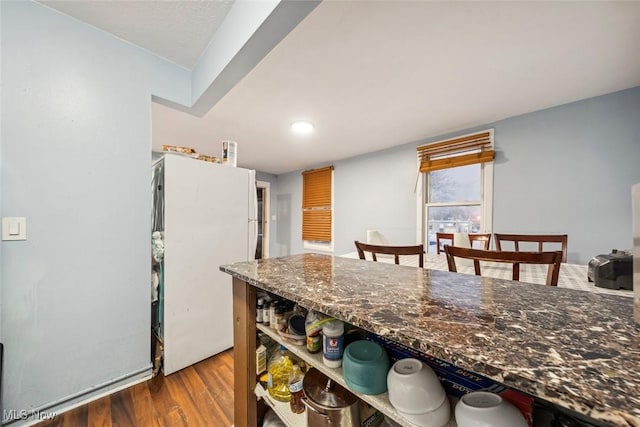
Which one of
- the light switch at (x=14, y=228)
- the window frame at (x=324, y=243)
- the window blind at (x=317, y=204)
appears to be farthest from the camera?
the window blind at (x=317, y=204)

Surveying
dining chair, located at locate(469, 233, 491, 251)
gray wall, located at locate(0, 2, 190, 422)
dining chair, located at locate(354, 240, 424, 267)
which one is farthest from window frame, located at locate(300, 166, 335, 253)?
gray wall, located at locate(0, 2, 190, 422)

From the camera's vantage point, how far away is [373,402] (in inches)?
22.7

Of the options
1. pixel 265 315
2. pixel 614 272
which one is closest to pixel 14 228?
pixel 265 315

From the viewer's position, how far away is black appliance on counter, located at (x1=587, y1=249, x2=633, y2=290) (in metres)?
1.06

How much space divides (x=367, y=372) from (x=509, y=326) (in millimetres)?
338

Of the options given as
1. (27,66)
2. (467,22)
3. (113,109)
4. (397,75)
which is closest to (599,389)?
(467,22)

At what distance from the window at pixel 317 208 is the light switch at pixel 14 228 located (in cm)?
335

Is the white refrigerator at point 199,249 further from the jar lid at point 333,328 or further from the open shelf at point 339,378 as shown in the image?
the jar lid at point 333,328

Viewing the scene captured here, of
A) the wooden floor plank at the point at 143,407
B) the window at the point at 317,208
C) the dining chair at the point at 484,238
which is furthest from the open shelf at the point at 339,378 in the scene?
the window at the point at 317,208

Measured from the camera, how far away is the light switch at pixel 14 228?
1194mm

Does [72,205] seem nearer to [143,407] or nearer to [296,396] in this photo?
[143,407]

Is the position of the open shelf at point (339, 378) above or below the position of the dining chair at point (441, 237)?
below

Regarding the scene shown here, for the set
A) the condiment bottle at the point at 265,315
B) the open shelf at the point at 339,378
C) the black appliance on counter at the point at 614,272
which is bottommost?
the open shelf at the point at 339,378

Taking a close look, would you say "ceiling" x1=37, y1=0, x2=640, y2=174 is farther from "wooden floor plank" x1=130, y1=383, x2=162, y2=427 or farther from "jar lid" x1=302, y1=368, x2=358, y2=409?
"wooden floor plank" x1=130, y1=383, x2=162, y2=427
